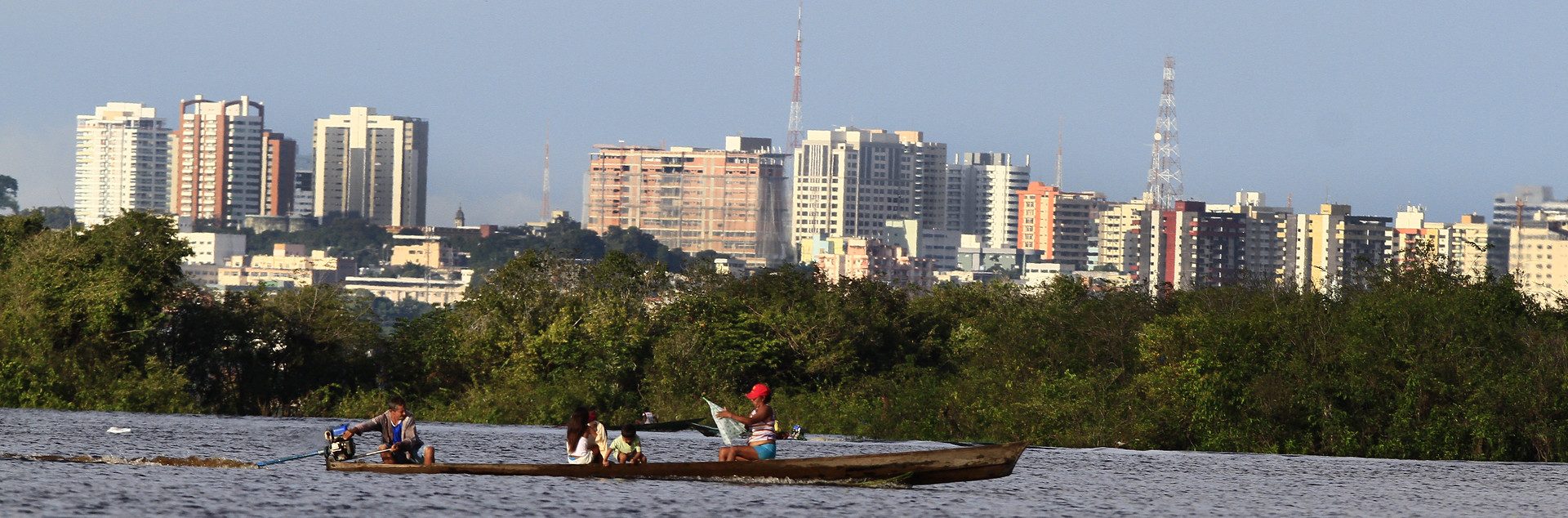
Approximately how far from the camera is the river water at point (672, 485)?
23172 mm

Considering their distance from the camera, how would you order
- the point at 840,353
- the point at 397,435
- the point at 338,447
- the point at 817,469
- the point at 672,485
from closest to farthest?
1. the point at 338,447
2. the point at 397,435
3. the point at 817,469
4. the point at 672,485
5. the point at 840,353

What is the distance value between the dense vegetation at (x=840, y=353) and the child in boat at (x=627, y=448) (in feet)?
53.0

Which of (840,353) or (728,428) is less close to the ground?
(728,428)

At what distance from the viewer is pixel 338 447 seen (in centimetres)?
2325

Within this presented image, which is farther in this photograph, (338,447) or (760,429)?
(338,447)

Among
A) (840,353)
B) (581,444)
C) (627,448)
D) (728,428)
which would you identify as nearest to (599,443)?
(581,444)

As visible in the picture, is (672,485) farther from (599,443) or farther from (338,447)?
(338,447)

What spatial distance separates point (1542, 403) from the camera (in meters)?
34.8

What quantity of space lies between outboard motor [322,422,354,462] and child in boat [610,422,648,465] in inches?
118

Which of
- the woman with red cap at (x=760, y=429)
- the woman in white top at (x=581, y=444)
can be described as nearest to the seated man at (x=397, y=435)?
the woman in white top at (x=581, y=444)

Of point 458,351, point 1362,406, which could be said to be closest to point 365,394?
point 458,351

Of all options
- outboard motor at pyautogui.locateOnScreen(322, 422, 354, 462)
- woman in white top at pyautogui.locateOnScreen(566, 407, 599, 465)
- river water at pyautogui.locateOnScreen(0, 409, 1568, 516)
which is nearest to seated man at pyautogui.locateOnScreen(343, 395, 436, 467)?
outboard motor at pyautogui.locateOnScreen(322, 422, 354, 462)

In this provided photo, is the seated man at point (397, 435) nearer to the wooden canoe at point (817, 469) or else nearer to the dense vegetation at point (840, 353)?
Result: the wooden canoe at point (817, 469)

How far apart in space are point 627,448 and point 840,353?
22.7 m
